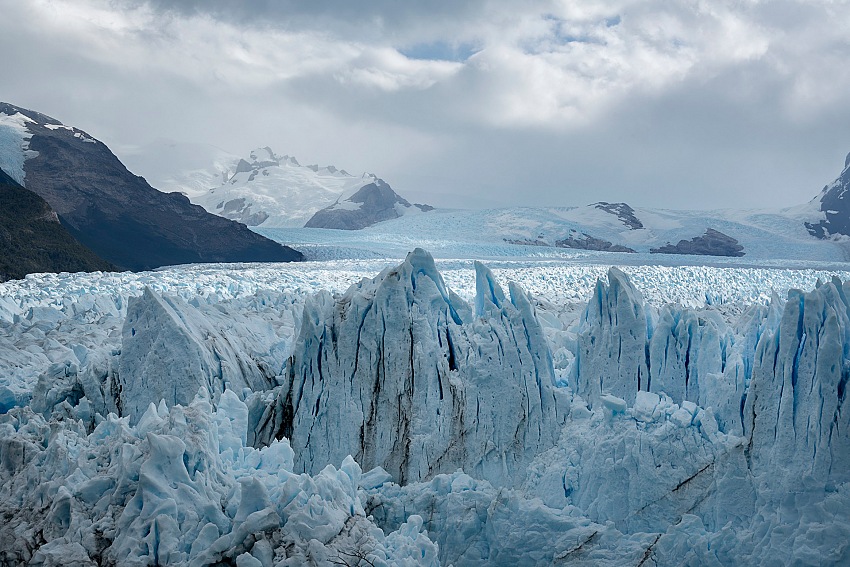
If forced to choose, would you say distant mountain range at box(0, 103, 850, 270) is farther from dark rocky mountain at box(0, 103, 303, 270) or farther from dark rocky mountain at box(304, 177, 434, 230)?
dark rocky mountain at box(304, 177, 434, 230)

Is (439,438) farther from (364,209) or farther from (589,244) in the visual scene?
(364,209)

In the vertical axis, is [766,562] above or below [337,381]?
below

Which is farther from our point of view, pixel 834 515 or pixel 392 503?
pixel 392 503

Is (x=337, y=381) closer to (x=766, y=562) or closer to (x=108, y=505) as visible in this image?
(x=108, y=505)

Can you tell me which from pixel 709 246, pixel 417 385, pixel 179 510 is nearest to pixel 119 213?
pixel 709 246

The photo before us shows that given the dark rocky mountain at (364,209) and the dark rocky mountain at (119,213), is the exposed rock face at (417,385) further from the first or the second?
the dark rocky mountain at (364,209)

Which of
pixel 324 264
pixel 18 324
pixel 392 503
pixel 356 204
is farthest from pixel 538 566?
pixel 356 204

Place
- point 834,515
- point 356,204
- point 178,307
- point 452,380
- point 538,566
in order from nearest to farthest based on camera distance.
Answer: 1. point 834,515
2. point 538,566
3. point 452,380
4. point 178,307
5. point 356,204
